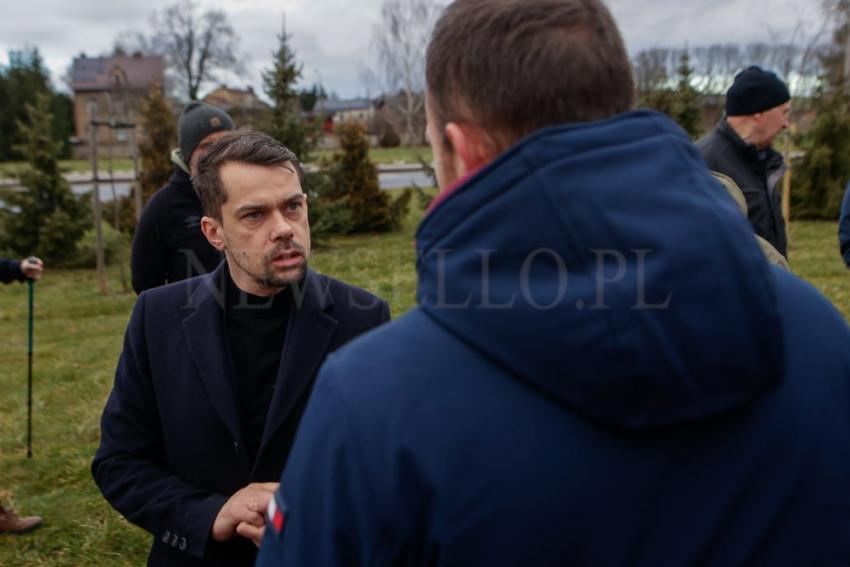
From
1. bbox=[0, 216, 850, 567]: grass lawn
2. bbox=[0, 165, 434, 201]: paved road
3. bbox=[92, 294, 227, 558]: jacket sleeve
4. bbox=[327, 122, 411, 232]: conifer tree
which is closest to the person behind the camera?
bbox=[92, 294, 227, 558]: jacket sleeve

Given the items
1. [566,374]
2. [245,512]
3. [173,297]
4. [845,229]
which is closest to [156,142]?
[845,229]

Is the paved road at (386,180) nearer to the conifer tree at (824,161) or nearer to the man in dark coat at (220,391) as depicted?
the conifer tree at (824,161)

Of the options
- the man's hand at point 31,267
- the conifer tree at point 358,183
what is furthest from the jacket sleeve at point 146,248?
the conifer tree at point 358,183

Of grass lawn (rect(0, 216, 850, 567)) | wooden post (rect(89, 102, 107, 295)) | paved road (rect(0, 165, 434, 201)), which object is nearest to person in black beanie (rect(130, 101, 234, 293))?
grass lawn (rect(0, 216, 850, 567))

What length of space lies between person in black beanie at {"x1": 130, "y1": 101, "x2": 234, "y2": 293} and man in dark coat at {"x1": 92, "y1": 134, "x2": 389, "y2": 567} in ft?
8.56

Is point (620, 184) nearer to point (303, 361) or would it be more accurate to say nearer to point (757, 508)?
point (757, 508)

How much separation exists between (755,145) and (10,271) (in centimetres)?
491

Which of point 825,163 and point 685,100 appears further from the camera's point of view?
point 685,100

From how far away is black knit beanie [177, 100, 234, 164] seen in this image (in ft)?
16.3

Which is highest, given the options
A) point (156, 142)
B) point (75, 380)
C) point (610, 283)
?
point (156, 142)

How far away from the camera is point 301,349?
2279 millimetres

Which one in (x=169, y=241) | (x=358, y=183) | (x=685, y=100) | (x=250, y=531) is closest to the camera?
(x=250, y=531)

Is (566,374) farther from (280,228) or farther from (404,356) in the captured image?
(280,228)

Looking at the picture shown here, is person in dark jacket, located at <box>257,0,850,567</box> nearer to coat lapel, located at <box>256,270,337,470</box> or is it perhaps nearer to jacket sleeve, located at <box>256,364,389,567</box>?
jacket sleeve, located at <box>256,364,389,567</box>
